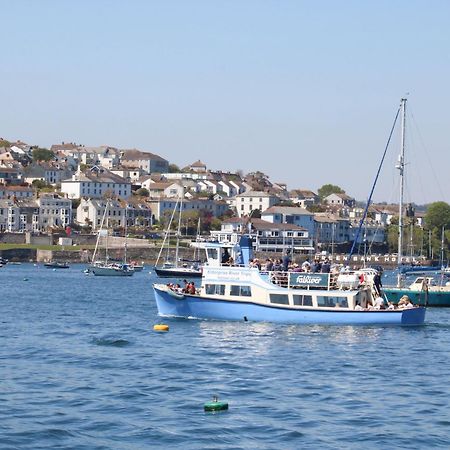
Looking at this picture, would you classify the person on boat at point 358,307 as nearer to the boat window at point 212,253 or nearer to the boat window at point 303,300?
the boat window at point 303,300

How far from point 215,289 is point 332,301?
5.58m

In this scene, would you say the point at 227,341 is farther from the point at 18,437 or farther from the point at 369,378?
the point at 18,437

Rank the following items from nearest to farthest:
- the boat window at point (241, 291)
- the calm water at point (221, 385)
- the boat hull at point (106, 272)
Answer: the calm water at point (221, 385) → the boat window at point (241, 291) → the boat hull at point (106, 272)

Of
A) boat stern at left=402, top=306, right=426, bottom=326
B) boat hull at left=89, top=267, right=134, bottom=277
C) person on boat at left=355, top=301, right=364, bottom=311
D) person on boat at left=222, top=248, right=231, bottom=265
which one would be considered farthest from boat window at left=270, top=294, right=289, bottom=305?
boat hull at left=89, top=267, right=134, bottom=277

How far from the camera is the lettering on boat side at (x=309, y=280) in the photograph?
56.1m

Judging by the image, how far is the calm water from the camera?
30.2m

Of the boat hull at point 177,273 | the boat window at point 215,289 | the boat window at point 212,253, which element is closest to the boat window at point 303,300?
the boat window at point 215,289

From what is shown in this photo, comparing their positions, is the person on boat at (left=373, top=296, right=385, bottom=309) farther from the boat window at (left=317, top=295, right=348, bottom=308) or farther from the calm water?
the calm water

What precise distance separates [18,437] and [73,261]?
534 feet

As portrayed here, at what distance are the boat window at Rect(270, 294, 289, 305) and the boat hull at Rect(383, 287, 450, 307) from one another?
75.2 ft

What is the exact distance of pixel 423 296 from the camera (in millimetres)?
79812

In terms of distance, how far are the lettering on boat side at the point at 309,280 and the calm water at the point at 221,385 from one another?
7.88ft

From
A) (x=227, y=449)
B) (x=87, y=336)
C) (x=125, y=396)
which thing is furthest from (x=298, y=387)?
(x=87, y=336)

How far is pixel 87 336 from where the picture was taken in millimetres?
52031
